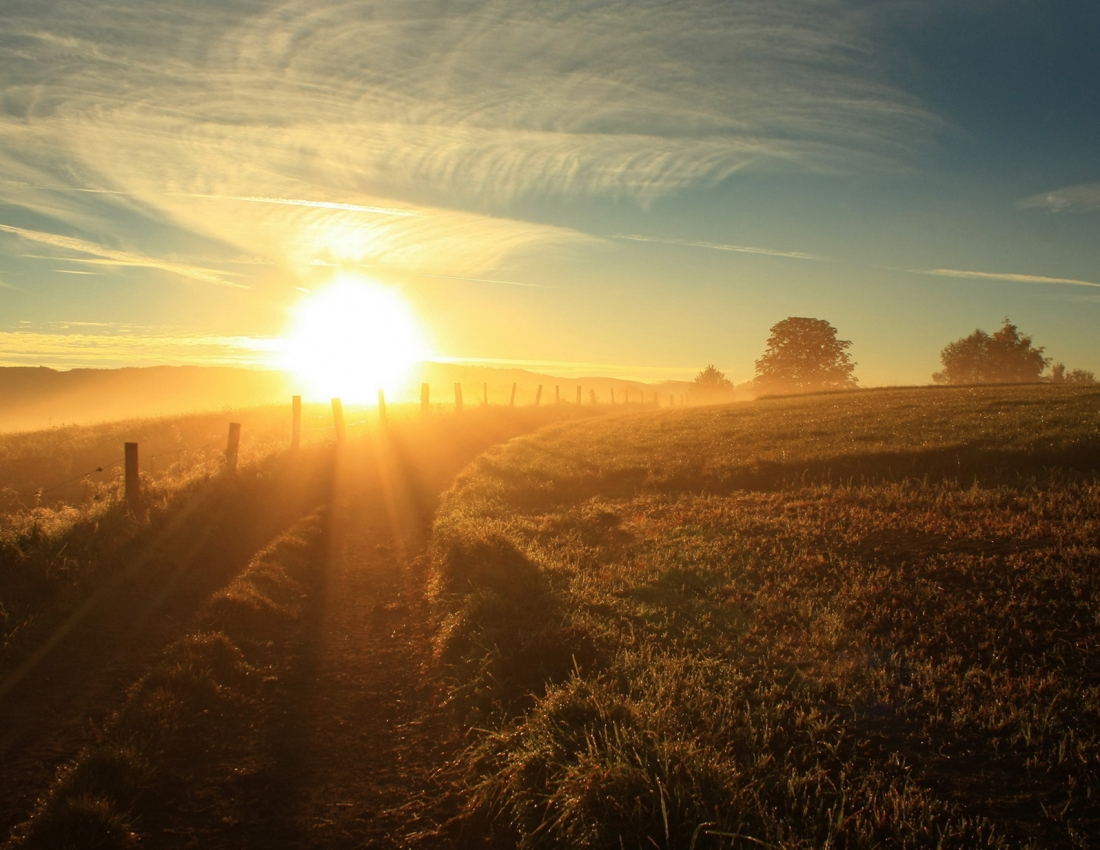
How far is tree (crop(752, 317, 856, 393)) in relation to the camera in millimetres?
71062

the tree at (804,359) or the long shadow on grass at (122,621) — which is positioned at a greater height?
the tree at (804,359)

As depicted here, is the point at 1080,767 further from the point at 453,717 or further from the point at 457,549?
the point at 457,549

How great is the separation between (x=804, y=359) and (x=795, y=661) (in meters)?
70.6

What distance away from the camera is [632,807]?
171 inches

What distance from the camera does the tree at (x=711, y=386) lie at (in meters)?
93.2

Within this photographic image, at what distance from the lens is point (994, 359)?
268 feet

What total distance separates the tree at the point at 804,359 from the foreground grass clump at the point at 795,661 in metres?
59.6

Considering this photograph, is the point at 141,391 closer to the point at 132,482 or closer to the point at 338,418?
the point at 338,418

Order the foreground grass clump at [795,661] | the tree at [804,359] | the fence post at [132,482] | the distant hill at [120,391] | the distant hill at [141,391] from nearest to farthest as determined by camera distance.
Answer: the foreground grass clump at [795,661], the fence post at [132,482], the tree at [804,359], the distant hill at [141,391], the distant hill at [120,391]

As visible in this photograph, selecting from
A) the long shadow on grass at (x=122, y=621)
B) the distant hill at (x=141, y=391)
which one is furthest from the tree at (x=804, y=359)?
the long shadow on grass at (x=122, y=621)

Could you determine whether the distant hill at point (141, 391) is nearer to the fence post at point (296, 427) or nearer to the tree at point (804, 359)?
the tree at point (804, 359)

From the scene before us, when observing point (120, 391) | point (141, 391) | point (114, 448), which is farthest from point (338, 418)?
point (141, 391)

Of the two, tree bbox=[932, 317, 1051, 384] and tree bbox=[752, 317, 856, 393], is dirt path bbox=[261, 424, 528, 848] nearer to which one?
tree bbox=[752, 317, 856, 393]

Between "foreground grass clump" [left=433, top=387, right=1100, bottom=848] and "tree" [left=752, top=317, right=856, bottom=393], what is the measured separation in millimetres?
59595
